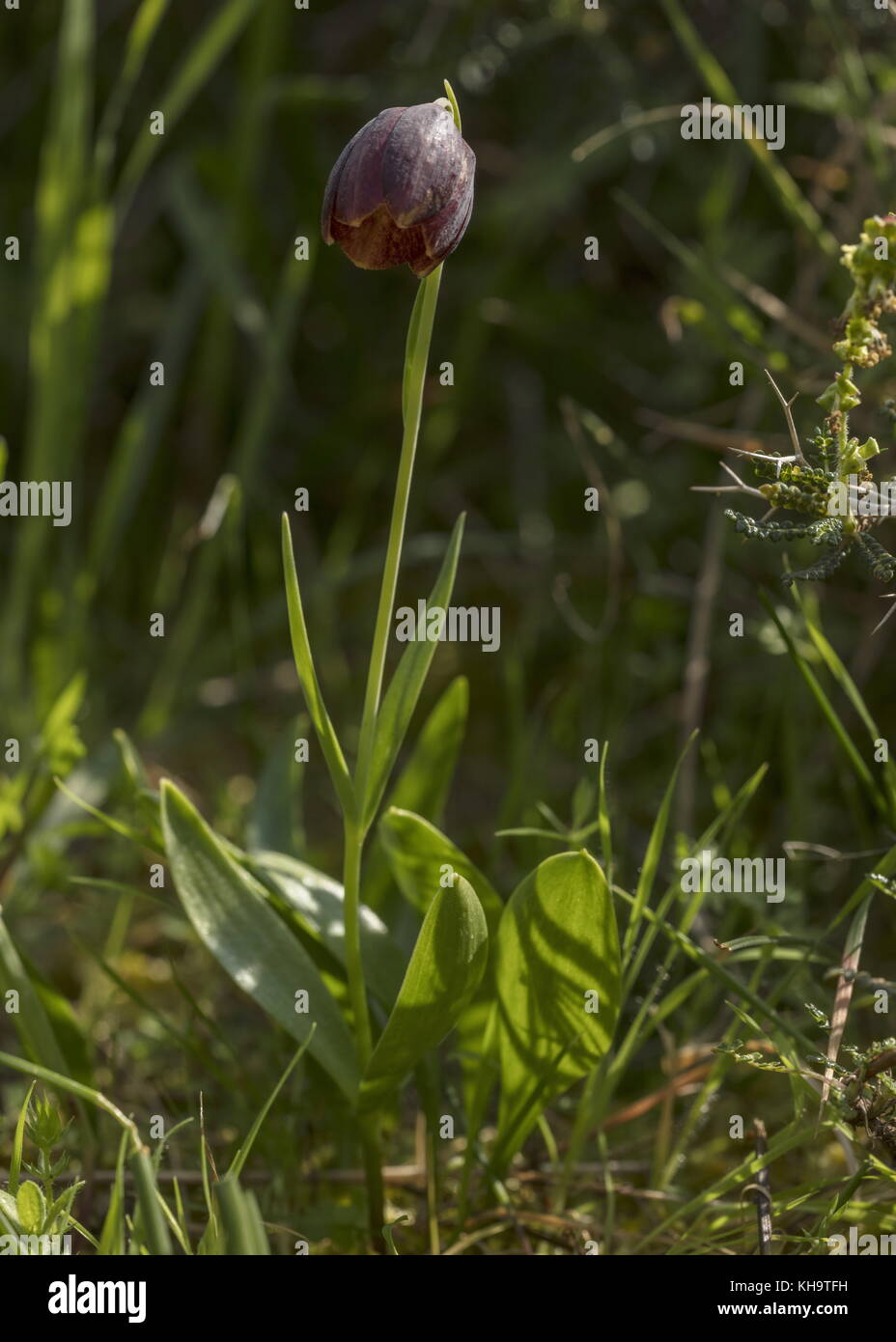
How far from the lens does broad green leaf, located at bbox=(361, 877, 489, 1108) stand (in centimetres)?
94

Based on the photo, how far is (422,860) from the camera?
3.63 feet

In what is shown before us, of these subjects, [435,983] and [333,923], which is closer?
[435,983]

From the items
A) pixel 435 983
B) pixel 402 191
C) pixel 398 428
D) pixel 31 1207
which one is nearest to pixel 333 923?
pixel 435 983

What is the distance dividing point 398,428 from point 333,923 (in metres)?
1.36

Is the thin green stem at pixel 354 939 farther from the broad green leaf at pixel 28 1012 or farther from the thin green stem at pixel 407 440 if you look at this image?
the broad green leaf at pixel 28 1012

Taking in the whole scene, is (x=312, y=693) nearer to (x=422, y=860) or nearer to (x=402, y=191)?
(x=422, y=860)

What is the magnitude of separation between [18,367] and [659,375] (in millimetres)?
1169

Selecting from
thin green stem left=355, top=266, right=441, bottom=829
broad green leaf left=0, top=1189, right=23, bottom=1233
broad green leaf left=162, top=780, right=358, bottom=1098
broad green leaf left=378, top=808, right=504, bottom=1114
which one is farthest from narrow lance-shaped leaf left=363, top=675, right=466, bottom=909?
broad green leaf left=0, top=1189, right=23, bottom=1233

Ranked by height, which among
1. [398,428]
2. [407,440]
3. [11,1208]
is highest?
[398,428]

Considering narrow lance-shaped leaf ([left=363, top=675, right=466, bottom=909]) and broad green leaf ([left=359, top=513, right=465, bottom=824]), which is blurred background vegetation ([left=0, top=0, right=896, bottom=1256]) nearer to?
narrow lance-shaped leaf ([left=363, top=675, right=466, bottom=909])

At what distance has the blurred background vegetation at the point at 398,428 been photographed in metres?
1.48

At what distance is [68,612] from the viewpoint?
1.88 meters

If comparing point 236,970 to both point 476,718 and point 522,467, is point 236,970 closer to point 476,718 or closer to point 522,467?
point 476,718
